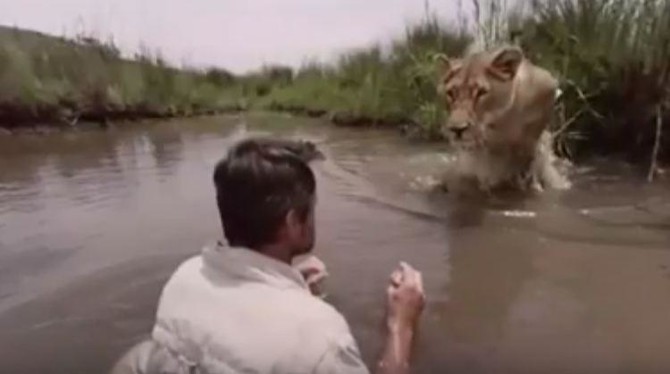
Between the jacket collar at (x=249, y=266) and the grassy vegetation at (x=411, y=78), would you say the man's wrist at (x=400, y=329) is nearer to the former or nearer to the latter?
the jacket collar at (x=249, y=266)

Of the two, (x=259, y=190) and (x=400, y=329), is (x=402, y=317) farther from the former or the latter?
(x=259, y=190)

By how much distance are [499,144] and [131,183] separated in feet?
9.91

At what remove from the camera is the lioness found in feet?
25.3

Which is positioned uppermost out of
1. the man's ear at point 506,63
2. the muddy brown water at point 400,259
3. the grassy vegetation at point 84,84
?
the man's ear at point 506,63

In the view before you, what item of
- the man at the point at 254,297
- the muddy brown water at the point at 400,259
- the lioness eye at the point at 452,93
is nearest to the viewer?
the man at the point at 254,297

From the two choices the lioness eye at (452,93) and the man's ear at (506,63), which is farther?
the lioness eye at (452,93)

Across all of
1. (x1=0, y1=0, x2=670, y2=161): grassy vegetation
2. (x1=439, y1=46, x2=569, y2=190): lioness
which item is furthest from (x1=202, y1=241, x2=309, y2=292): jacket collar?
(x1=0, y1=0, x2=670, y2=161): grassy vegetation

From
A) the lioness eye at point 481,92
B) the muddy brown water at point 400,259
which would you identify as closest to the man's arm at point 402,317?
the muddy brown water at point 400,259

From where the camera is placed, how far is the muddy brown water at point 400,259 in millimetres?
4680

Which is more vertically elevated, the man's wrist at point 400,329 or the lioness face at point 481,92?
the lioness face at point 481,92

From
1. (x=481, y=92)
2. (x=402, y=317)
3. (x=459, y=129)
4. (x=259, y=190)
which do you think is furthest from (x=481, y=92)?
(x=259, y=190)

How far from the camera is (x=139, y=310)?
518cm

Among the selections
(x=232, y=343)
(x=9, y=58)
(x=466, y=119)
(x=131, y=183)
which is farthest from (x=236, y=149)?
(x=9, y=58)

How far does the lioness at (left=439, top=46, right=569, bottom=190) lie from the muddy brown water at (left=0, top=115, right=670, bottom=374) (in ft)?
0.96
